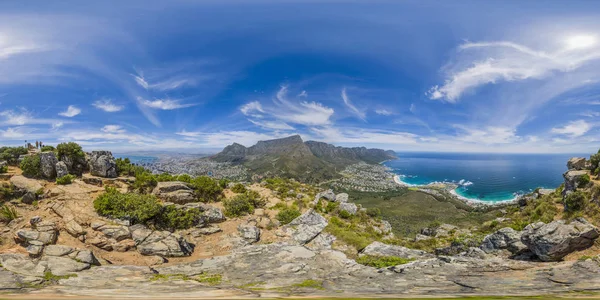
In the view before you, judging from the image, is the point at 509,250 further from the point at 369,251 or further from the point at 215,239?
the point at 215,239

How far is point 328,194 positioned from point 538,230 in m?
22.9

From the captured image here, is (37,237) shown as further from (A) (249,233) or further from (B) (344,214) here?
(B) (344,214)

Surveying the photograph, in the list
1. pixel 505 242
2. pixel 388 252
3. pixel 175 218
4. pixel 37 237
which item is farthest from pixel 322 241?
pixel 37 237

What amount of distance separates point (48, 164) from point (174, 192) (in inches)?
473

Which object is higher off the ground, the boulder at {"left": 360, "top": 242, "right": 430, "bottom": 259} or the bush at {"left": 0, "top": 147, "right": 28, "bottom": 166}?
the bush at {"left": 0, "top": 147, "right": 28, "bottom": 166}

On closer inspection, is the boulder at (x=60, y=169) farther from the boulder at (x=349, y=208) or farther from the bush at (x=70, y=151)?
→ the boulder at (x=349, y=208)

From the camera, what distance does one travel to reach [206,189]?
27781 millimetres

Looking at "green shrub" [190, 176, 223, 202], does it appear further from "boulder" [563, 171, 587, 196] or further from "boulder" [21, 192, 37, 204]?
"boulder" [563, 171, 587, 196]

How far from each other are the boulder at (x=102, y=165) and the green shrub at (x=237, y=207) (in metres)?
13.9

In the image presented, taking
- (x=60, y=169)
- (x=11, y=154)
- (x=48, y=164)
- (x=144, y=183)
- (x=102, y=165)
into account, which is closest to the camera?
(x=48, y=164)

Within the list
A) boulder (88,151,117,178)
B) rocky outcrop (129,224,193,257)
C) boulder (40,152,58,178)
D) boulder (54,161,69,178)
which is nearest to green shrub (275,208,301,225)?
rocky outcrop (129,224,193,257)

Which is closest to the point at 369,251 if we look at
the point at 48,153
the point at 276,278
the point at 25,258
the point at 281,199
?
the point at 276,278

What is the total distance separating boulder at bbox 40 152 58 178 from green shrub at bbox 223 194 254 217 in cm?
1676

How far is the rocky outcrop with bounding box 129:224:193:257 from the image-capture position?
16.9m
